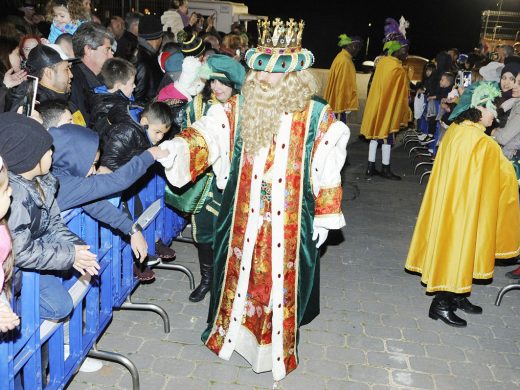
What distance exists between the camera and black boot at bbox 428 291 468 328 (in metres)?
4.74

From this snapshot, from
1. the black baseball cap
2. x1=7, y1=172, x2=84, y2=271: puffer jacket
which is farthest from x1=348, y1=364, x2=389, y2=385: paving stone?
the black baseball cap

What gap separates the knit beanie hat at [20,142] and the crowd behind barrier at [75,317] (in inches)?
19.0

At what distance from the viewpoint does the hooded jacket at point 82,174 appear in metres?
3.13

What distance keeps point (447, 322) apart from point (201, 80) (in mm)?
3157

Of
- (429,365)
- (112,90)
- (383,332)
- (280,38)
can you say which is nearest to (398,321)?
(383,332)

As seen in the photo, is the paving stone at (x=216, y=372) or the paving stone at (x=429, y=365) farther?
the paving stone at (x=429, y=365)

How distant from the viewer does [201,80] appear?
17.4ft

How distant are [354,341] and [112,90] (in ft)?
9.75

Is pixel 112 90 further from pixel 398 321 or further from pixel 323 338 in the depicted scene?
pixel 398 321

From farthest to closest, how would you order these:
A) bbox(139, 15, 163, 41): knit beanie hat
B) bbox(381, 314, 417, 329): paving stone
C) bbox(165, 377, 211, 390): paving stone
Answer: bbox(139, 15, 163, 41): knit beanie hat → bbox(381, 314, 417, 329): paving stone → bbox(165, 377, 211, 390): paving stone

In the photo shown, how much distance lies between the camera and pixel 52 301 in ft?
9.25

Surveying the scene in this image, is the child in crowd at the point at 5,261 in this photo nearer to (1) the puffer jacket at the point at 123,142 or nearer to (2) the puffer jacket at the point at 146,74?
(1) the puffer jacket at the point at 123,142

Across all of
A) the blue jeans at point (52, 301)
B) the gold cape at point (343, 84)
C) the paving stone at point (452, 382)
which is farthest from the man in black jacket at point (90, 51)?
the gold cape at point (343, 84)

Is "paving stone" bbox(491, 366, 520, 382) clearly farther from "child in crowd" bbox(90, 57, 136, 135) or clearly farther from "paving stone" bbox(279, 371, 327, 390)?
"child in crowd" bbox(90, 57, 136, 135)
